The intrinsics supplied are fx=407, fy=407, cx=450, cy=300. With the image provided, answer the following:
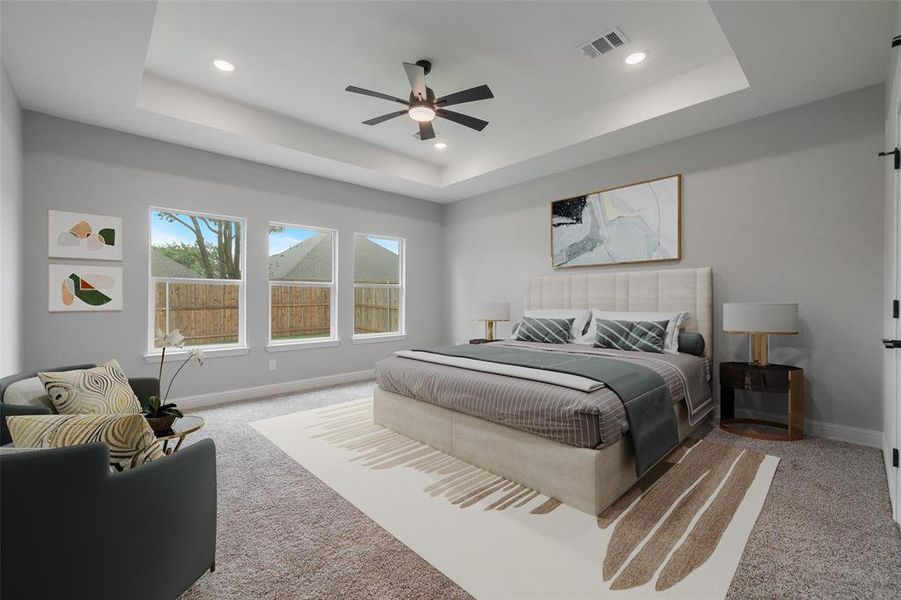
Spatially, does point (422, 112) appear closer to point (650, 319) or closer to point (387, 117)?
point (387, 117)

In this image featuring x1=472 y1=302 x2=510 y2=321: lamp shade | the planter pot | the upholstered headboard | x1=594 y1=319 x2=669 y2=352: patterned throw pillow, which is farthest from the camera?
x1=472 y1=302 x2=510 y2=321: lamp shade

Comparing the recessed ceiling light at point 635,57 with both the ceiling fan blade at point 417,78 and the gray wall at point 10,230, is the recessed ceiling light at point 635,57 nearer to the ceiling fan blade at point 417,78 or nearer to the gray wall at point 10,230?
the ceiling fan blade at point 417,78

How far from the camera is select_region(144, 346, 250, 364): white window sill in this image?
13.2ft

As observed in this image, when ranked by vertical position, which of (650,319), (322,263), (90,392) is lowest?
(90,392)

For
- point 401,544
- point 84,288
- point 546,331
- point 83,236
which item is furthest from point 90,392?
point 546,331

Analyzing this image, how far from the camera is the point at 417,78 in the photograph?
2.92 metres

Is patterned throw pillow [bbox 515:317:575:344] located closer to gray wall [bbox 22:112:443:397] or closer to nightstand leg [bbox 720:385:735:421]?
nightstand leg [bbox 720:385:735:421]

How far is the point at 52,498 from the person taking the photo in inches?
41.4

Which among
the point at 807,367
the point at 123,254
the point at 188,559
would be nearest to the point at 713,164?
the point at 807,367

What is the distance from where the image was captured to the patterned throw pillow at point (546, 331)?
14.2 feet

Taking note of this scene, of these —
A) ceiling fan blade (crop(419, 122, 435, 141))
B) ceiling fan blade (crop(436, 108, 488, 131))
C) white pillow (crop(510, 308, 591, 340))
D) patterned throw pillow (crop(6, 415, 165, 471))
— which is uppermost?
ceiling fan blade (crop(436, 108, 488, 131))

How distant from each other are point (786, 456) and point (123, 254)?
19.0 ft

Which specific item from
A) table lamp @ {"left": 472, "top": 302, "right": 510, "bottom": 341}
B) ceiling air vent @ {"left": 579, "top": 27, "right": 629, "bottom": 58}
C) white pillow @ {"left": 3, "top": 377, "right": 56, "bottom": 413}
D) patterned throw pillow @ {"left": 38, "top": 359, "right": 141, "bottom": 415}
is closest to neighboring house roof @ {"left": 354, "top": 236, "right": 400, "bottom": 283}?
table lamp @ {"left": 472, "top": 302, "right": 510, "bottom": 341}

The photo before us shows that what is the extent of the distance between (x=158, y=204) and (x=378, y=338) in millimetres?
3037
